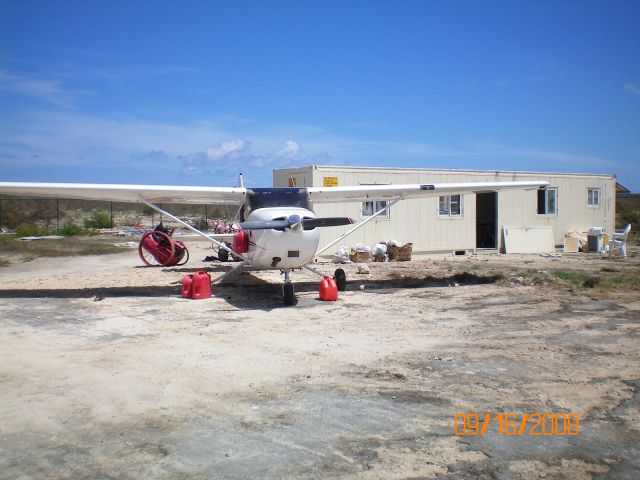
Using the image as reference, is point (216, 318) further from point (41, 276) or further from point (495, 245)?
point (495, 245)

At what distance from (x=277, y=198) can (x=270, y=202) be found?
0.17 metres

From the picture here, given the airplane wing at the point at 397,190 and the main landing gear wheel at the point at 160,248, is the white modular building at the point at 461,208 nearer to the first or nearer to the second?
the airplane wing at the point at 397,190

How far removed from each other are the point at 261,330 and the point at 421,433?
4396 millimetres

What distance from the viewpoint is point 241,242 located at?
11.8m

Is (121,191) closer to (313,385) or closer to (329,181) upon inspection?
(313,385)

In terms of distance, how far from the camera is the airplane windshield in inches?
479

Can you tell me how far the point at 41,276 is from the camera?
1595 centimetres

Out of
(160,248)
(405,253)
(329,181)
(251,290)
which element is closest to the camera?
(251,290)

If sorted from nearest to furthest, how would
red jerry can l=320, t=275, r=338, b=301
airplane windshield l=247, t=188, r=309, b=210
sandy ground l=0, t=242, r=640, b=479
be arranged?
1. sandy ground l=0, t=242, r=640, b=479
2. red jerry can l=320, t=275, r=338, b=301
3. airplane windshield l=247, t=188, r=309, b=210

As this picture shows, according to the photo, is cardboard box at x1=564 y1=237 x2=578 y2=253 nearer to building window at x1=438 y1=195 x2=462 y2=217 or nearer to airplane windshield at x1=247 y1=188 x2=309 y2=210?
building window at x1=438 y1=195 x2=462 y2=217

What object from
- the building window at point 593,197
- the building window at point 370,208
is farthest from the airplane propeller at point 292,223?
the building window at point 593,197

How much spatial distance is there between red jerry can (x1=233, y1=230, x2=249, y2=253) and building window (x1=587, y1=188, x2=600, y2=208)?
19.2 metres

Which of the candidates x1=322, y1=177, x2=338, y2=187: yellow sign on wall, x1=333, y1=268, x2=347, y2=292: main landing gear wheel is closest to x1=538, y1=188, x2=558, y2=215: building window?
x1=322, y1=177, x2=338, y2=187: yellow sign on wall

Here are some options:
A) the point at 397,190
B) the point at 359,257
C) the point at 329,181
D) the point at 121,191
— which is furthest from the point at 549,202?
the point at 121,191
